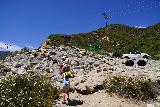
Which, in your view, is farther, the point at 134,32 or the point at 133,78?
the point at 134,32

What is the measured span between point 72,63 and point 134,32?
76339 millimetres

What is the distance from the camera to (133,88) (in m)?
17.6

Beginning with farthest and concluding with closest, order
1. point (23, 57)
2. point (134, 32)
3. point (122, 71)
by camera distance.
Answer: point (134, 32) → point (23, 57) → point (122, 71)

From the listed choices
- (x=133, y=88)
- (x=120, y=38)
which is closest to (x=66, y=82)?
(x=133, y=88)

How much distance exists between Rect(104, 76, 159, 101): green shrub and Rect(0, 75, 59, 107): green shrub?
2687 mm

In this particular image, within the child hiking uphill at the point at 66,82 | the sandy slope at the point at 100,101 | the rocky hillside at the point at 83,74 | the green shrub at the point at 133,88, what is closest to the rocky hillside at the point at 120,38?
the rocky hillside at the point at 83,74

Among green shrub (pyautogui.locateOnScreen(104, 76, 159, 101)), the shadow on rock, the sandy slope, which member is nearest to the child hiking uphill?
the shadow on rock

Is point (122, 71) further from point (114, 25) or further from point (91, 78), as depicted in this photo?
point (114, 25)

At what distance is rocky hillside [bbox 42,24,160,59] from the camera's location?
251 feet

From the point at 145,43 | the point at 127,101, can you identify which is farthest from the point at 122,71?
the point at 145,43

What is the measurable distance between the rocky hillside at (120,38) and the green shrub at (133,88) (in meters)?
53.2

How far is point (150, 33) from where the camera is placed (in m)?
89.7

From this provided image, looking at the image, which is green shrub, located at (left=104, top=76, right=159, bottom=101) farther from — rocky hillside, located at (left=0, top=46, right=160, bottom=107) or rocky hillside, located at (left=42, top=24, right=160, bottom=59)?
rocky hillside, located at (left=42, top=24, right=160, bottom=59)

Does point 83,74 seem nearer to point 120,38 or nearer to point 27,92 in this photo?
point 27,92
